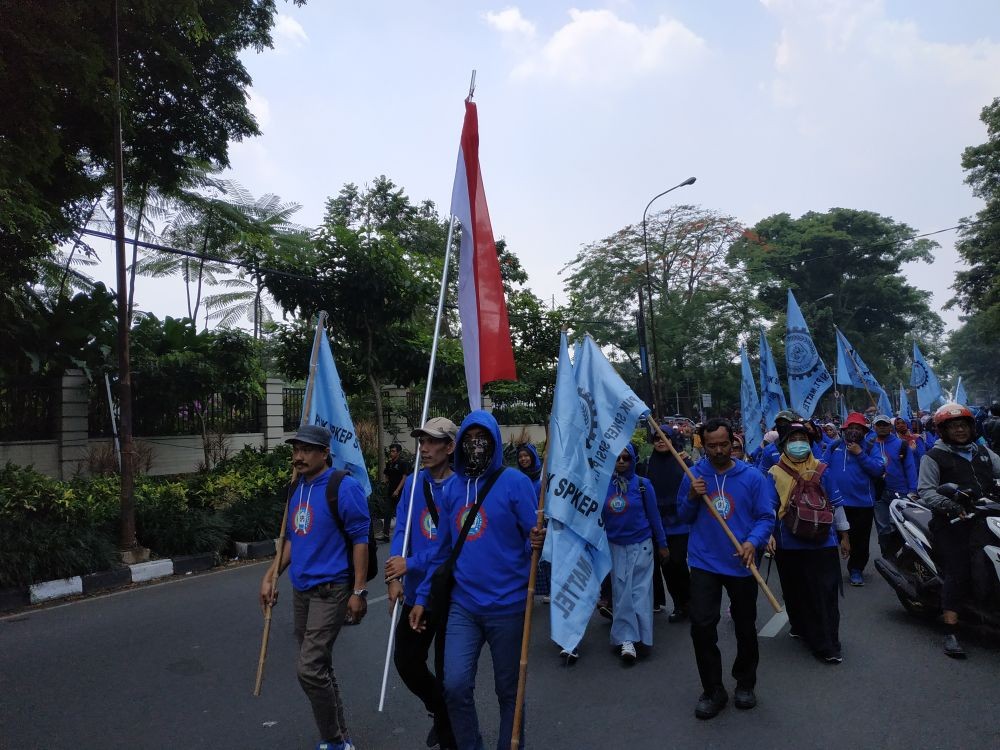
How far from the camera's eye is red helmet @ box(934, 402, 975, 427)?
16.4ft

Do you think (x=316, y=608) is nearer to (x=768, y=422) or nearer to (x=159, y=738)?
(x=159, y=738)

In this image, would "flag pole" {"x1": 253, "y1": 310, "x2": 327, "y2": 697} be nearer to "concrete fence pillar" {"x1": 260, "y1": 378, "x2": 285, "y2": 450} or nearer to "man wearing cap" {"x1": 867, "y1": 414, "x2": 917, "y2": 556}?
"man wearing cap" {"x1": 867, "y1": 414, "x2": 917, "y2": 556}

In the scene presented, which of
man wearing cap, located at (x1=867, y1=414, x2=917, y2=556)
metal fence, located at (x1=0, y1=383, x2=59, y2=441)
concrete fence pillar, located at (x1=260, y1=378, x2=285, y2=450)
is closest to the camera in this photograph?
man wearing cap, located at (x1=867, y1=414, x2=917, y2=556)

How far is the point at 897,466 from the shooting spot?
8.23 m

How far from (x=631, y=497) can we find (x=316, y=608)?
105 inches

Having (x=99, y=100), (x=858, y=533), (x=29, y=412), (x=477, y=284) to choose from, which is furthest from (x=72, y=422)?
(x=858, y=533)

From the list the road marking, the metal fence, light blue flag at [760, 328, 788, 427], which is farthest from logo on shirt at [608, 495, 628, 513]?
the metal fence

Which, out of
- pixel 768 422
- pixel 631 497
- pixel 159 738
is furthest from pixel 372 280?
pixel 159 738

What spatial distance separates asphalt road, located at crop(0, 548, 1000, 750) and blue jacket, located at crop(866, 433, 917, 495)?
2.05 metres

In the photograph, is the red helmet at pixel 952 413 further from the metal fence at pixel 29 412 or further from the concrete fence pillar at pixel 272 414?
the concrete fence pillar at pixel 272 414

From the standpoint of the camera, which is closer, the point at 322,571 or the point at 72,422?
the point at 322,571

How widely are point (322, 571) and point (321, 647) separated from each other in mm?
346

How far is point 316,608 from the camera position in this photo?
363cm

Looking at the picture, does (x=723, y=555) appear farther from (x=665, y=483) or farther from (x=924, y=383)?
(x=924, y=383)
